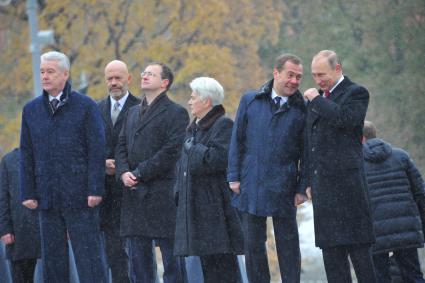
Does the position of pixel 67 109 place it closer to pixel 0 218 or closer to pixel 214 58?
pixel 0 218

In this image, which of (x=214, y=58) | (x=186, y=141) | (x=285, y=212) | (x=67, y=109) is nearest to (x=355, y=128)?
(x=285, y=212)

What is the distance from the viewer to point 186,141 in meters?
10.6

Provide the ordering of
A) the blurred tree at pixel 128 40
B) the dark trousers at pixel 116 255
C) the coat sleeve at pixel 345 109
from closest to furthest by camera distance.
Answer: the coat sleeve at pixel 345 109
the dark trousers at pixel 116 255
the blurred tree at pixel 128 40

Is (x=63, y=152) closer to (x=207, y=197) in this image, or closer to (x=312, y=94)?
(x=207, y=197)

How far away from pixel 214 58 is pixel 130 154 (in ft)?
48.0

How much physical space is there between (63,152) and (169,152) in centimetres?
112

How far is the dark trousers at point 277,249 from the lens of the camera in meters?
10.0

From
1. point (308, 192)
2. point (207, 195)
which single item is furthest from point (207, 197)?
point (308, 192)

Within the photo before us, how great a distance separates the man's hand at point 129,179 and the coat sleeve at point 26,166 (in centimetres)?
92

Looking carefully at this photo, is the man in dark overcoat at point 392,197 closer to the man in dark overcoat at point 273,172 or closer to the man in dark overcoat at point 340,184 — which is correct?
the man in dark overcoat at point 273,172

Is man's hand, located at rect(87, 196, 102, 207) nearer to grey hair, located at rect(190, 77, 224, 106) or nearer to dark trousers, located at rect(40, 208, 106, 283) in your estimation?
dark trousers, located at rect(40, 208, 106, 283)

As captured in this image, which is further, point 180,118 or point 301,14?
point 301,14

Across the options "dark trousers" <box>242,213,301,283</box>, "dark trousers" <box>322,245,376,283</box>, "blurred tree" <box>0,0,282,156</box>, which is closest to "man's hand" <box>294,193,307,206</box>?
"dark trousers" <box>242,213,301,283</box>

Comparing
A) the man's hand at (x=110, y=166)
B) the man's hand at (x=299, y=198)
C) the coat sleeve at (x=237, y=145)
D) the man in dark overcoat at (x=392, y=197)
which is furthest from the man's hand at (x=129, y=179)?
the man in dark overcoat at (x=392, y=197)
